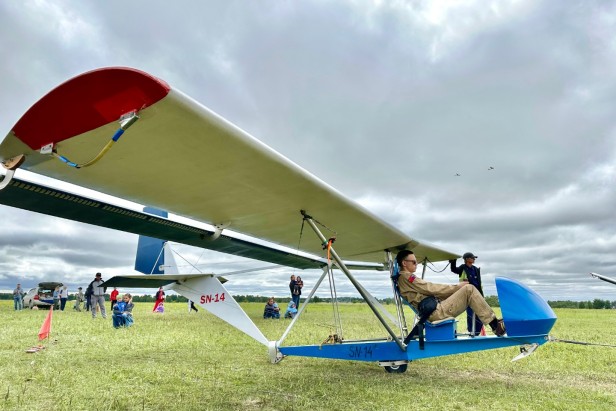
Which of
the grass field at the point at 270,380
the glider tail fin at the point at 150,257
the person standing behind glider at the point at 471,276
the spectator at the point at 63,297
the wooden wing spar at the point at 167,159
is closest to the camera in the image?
the wooden wing spar at the point at 167,159

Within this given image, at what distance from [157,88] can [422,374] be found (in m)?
5.54

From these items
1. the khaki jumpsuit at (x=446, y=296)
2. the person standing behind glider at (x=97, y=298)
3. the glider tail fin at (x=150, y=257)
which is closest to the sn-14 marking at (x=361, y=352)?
the khaki jumpsuit at (x=446, y=296)

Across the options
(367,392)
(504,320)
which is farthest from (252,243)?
(504,320)

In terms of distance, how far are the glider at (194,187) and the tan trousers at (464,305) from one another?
16cm

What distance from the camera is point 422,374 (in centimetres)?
611

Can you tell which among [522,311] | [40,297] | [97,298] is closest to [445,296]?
[522,311]

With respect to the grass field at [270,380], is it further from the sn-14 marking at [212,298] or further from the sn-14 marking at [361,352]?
the sn-14 marking at [212,298]

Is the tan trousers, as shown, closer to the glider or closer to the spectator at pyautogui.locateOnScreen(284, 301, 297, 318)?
the glider

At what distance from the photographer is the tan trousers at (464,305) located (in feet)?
15.5

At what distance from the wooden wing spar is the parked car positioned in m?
24.3

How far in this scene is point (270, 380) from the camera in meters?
5.45

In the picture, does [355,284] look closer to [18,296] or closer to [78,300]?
[78,300]

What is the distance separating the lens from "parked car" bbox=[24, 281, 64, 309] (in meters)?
25.2

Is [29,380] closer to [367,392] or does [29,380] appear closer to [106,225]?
[106,225]
